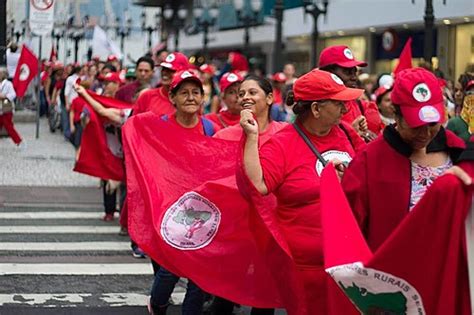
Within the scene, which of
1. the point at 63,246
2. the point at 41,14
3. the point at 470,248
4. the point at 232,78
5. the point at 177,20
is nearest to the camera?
the point at 470,248

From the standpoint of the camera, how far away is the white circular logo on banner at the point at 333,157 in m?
5.59

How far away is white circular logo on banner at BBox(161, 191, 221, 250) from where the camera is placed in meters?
6.39

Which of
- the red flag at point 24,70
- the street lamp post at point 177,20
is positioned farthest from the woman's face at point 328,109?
the street lamp post at point 177,20

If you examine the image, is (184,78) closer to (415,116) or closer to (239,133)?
(239,133)

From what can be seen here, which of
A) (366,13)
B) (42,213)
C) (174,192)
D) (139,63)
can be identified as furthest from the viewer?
(366,13)

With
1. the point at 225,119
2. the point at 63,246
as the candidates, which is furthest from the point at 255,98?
the point at 63,246

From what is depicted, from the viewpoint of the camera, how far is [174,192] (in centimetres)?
691

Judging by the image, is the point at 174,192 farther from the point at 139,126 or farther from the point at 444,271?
the point at 444,271

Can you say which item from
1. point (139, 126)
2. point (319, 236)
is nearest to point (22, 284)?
point (139, 126)

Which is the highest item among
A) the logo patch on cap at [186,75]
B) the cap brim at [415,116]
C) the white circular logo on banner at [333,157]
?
the cap brim at [415,116]

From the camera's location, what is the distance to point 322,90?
557 cm

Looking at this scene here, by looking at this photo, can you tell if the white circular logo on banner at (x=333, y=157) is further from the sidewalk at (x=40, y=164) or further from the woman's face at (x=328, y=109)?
the sidewalk at (x=40, y=164)

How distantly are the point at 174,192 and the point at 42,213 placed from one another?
6814mm

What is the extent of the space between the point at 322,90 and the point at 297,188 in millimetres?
509
